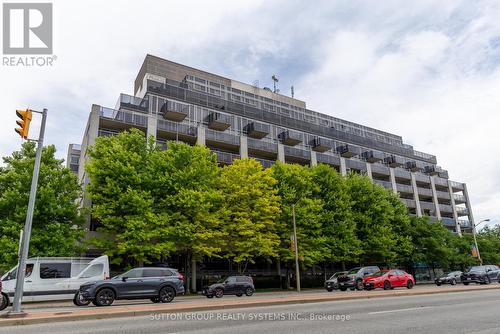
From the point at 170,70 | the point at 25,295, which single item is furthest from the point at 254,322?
the point at 170,70

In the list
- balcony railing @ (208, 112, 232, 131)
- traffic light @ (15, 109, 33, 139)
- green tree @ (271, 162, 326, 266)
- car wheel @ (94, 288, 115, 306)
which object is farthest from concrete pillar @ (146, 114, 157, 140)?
traffic light @ (15, 109, 33, 139)

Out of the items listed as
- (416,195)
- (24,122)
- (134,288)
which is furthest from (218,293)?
(416,195)

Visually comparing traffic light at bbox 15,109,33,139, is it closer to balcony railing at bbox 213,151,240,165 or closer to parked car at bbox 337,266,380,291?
parked car at bbox 337,266,380,291

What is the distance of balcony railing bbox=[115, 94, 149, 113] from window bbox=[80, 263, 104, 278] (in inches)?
971

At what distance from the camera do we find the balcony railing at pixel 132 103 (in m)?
41.1

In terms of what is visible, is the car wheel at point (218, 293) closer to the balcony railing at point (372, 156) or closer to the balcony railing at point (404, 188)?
the balcony railing at point (372, 156)

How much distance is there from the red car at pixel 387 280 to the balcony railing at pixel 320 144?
29601 mm

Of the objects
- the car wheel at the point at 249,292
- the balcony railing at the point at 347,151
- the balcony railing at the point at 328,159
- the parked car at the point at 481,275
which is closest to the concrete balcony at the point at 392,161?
the balcony railing at the point at 347,151

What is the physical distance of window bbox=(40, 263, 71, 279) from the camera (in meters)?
19.0

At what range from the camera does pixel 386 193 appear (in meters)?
42.6

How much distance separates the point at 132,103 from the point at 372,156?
40184 mm

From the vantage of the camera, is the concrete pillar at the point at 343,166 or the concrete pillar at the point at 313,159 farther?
the concrete pillar at the point at 343,166

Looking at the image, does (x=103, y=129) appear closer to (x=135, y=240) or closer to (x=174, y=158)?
(x=174, y=158)

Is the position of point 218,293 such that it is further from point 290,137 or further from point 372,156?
point 372,156
